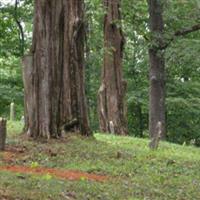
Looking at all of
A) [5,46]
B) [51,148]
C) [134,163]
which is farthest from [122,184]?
[5,46]

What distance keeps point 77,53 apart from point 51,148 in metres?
3.84

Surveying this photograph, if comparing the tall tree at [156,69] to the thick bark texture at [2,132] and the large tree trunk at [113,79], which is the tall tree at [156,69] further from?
the thick bark texture at [2,132]

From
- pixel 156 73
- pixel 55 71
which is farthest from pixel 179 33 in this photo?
pixel 55 71

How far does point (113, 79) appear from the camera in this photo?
24.3 meters

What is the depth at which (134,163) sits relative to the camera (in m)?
14.4

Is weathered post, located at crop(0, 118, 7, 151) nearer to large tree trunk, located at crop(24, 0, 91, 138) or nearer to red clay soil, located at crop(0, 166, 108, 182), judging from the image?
red clay soil, located at crop(0, 166, 108, 182)

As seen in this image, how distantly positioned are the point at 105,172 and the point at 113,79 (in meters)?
11.4

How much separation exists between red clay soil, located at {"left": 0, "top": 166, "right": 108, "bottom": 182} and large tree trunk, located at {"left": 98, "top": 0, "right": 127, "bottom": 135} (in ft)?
38.4

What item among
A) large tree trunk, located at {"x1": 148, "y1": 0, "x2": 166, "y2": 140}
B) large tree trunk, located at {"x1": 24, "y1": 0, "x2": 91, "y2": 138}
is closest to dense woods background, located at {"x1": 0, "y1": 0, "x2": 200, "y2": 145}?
large tree trunk, located at {"x1": 148, "y1": 0, "x2": 166, "y2": 140}

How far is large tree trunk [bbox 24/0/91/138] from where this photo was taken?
16.6 m

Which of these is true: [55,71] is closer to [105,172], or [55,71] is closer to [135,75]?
[105,172]

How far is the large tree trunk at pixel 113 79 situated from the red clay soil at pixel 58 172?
11.7 m

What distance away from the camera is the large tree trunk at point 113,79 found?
24188mm

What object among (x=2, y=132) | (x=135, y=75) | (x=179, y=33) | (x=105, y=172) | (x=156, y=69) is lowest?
(x=105, y=172)
